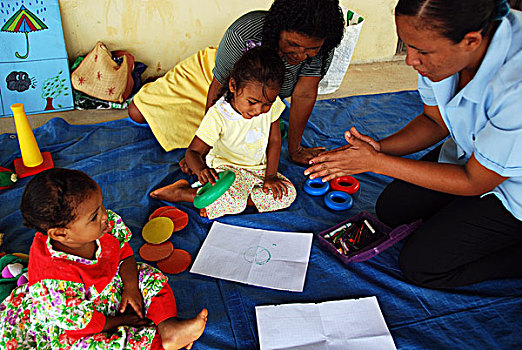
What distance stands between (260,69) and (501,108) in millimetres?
686

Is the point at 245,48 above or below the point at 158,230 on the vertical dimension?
above

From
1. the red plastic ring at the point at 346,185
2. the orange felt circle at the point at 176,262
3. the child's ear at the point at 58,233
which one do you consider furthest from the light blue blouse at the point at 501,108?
the child's ear at the point at 58,233

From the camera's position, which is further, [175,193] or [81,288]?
[175,193]

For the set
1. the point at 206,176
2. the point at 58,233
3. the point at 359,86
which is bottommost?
the point at 359,86

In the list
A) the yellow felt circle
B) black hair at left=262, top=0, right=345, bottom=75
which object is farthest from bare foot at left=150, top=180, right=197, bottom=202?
black hair at left=262, top=0, right=345, bottom=75

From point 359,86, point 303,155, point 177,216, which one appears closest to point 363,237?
point 303,155

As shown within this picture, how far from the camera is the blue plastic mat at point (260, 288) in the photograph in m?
1.19

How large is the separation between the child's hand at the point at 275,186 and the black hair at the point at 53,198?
30.8 inches

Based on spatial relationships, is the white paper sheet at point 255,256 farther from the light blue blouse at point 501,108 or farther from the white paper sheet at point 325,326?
the light blue blouse at point 501,108

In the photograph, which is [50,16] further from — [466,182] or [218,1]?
[466,182]

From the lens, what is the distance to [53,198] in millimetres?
905

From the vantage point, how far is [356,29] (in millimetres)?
2574

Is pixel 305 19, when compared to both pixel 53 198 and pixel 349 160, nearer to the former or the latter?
pixel 349 160

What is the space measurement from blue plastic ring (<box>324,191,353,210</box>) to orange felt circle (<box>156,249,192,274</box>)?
57cm
